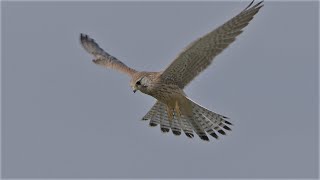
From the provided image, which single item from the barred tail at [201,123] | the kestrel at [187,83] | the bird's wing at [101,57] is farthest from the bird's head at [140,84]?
the bird's wing at [101,57]

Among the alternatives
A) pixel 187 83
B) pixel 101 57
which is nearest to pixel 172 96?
pixel 187 83

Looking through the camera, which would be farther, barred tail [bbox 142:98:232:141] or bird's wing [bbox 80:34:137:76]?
bird's wing [bbox 80:34:137:76]

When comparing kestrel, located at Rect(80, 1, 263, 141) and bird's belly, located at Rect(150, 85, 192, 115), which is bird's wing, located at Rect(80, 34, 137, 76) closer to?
kestrel, located at Rect(80, 1, 263, 141)

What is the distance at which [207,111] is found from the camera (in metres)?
14.0

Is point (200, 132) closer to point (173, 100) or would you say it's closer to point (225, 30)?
point (173, 100)

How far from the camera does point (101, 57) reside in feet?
51.5

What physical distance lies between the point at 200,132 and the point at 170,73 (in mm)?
1192

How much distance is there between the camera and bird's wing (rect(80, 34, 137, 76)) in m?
15.0

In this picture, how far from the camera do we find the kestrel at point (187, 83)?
1255 cm

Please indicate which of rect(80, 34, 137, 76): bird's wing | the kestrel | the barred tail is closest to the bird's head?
the kestrel

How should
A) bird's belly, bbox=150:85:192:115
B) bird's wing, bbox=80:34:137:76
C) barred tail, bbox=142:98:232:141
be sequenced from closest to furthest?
1. bird's belly, bbox=150:85:192:115
2. barred tail, bbox=142:98:232:141
3. bird's wing, bbox=80:34:137:76

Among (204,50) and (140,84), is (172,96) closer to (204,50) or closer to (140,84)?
(140,84)

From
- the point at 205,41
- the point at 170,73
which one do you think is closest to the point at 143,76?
the point at 170,73

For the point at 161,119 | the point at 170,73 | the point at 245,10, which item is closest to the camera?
the point at 245,10
